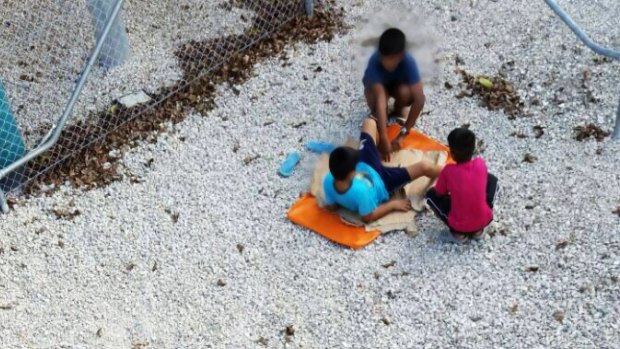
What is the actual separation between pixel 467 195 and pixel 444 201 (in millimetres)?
226

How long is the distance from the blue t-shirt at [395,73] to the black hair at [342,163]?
37.1 inches

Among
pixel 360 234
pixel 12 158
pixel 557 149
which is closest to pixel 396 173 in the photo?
pixel 360 234

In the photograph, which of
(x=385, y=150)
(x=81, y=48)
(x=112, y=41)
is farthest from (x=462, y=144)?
(x=81, y=48)

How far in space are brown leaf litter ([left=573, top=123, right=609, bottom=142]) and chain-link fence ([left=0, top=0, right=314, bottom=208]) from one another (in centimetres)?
272

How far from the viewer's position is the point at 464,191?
18.1ft

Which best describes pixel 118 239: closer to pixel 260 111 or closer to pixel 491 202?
pixel 260 111

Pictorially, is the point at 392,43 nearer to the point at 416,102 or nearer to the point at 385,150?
the point at 416,102

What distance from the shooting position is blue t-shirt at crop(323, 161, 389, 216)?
5797 mm

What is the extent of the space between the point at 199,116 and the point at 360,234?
192 centimetres

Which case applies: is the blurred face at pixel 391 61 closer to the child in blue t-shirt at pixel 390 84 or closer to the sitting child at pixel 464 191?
the child in blue t-shirt at pixel 390 84

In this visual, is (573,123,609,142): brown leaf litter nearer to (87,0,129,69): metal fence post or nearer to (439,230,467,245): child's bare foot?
(439,230,467,245): child's bare foot

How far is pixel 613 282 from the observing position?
212 inches

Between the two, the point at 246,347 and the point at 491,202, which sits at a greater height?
the point at 491,202

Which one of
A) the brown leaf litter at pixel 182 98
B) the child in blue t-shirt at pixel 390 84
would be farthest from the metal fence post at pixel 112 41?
the child in blue t-shirt at pixel 390 84
